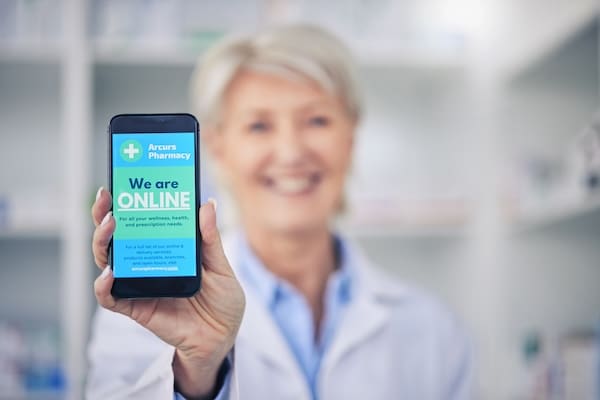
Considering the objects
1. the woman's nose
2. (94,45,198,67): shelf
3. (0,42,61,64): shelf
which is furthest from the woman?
(0,42,61,64): shelf

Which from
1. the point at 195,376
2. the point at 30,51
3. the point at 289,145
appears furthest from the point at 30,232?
the point at 195,376

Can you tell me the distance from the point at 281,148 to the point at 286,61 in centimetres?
16

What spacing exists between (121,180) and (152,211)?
0.14 feet

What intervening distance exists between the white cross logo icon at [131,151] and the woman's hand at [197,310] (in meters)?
0.05

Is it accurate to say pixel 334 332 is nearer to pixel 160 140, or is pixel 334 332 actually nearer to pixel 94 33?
pixel 160 140

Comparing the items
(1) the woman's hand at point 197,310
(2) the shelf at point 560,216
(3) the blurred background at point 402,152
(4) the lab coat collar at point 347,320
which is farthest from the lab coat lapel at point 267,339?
(3) the blurred background at point 402,152

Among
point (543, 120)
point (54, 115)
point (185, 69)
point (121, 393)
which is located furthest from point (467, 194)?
point (121, 393)

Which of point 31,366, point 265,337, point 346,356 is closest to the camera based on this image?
point 265,337

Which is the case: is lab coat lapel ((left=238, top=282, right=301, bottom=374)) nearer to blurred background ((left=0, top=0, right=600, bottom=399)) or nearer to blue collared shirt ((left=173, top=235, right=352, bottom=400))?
blue collared shirt ((left=173, top=235, right=352, bottom=400))

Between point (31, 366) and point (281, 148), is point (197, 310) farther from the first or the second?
point (31, 366)

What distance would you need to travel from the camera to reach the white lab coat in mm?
876

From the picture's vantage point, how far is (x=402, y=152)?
2.48 m

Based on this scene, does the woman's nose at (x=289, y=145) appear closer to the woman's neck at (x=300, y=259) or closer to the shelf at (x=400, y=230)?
the woman's neck at (x=300, y=259)

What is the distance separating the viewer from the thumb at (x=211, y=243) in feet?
2.36
